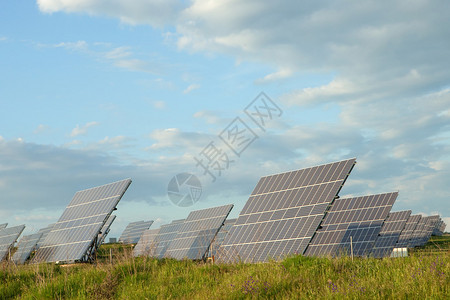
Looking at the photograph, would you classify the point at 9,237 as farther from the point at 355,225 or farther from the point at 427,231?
the point at 427,231

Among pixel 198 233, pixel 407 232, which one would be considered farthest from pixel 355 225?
pixel 407 232

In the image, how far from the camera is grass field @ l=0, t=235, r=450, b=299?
8203mm

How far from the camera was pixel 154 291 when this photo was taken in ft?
33.9

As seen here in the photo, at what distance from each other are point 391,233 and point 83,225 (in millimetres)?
24970

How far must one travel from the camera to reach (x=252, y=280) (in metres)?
9.72

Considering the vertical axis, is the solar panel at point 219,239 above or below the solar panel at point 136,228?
below

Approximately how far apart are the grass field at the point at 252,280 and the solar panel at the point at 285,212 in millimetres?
6110

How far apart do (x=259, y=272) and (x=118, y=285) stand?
3317 millimetres

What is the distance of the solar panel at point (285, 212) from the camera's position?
1861 centimetres

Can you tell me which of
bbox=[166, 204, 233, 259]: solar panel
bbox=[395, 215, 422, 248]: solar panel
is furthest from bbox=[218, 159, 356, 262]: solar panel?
bbox=[395, 215, 422, 248]: solar panel

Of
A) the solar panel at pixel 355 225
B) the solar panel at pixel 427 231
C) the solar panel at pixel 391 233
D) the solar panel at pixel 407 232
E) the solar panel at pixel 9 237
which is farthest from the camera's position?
the solar panel at pixel 427 231

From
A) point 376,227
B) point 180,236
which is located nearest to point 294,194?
point 376,227

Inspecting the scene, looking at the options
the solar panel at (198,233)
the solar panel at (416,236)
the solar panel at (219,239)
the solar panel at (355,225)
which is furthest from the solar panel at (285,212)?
the solar panel at (416,236)

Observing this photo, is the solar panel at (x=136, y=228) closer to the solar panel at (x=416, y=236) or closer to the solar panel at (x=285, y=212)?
the solar panel at (x=416, y=236)
